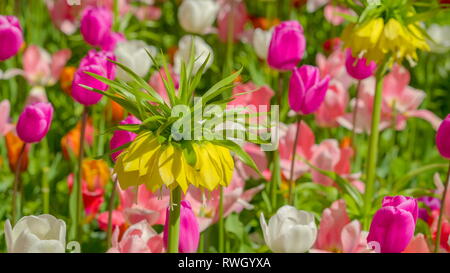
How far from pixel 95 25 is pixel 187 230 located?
62 cm

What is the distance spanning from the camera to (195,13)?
1869 mm

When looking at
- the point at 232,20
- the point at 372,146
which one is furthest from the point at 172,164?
the point at 232,20

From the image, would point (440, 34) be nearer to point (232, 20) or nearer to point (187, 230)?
point (232, 20)

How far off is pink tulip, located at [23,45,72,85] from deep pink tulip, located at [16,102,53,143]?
594mm

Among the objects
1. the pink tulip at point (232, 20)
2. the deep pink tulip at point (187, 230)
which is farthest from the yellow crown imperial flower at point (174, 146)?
the pink tulip at point (232, 20)

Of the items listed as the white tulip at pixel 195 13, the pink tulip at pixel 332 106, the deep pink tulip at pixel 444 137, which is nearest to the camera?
the deep pink tulip at pixel 444 137

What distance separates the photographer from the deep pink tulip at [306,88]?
1.21 m

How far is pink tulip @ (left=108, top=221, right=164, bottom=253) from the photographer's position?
994 millimetres

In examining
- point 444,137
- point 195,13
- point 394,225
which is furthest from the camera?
point 195,13

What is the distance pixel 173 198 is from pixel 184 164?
7cm

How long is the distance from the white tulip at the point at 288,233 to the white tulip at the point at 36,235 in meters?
0.24

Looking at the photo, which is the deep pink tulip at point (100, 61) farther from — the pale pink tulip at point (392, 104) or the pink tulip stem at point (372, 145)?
the pale pink tulip at point (392, 104)

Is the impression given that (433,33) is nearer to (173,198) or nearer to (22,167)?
(22,167)

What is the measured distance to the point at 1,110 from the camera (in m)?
1.37
